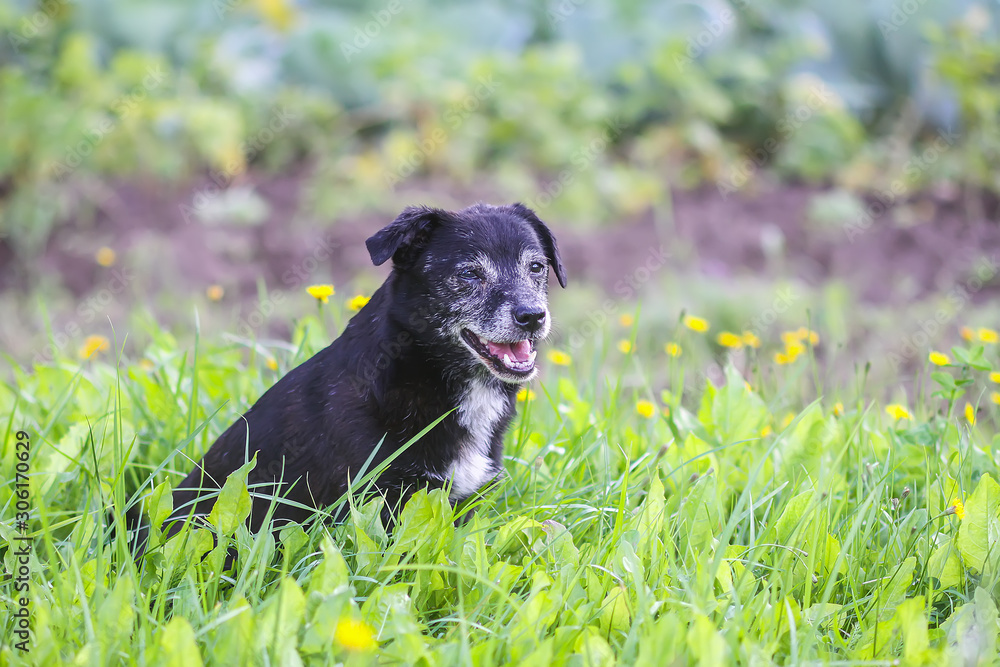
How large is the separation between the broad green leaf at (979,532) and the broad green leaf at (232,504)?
1.95m

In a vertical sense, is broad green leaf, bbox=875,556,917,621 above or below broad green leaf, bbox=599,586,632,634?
below

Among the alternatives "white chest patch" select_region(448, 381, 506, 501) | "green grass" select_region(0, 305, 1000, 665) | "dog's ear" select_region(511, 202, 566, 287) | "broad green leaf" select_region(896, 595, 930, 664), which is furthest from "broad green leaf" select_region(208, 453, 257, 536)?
"broad green leaf" select_region(896, 595, 930, 664)

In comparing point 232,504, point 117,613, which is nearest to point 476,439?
point 232,504

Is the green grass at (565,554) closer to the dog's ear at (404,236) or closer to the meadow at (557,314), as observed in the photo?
the meadow at (557,314)

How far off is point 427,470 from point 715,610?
0.91 meters

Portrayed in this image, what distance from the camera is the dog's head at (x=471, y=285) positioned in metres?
2.79

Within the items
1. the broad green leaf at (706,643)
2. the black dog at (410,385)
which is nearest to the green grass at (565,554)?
the broad green leaf at (706,643)

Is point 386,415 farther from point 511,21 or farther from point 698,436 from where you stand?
point 511,21

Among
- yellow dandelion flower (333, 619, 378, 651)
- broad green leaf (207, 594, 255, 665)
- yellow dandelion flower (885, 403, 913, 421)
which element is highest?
yellow dandelion flower (333, 619, 378, 651)

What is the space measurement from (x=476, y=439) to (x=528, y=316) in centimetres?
42

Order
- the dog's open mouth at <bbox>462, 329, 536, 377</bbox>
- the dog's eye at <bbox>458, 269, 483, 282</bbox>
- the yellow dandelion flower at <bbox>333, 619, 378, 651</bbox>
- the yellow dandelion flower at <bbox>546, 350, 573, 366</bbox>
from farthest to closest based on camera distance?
1. the yellow dandelion flower at <bbox>546, 350, 573, 366</bbox>
2. the dog's eye at <bbox>458, 269, 483, 282</bbox>
3. the dog's open mouth at <bbox>462, 329, 536, 377</bbox>
4. the yellow dandelion flower at <bbox>333, 619, 378, 651</bbox>

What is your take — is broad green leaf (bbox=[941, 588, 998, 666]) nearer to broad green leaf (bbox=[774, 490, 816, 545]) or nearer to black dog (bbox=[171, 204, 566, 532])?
broad green leaf (bbox=[774, 490, 816, 545])

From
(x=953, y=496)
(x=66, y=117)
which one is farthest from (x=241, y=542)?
(x=66, y=117)

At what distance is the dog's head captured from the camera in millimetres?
2791
